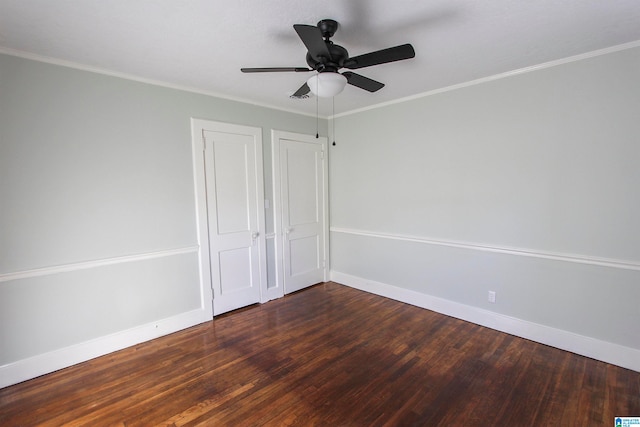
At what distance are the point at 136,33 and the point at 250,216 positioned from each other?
2.14 meters

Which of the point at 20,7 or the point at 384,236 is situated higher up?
the point at 20,7

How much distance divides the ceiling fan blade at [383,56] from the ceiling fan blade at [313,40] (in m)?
0.18

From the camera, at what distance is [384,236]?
3.95m

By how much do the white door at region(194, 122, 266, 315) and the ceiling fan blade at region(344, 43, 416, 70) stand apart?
197 centimetres

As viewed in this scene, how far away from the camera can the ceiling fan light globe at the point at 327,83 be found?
1.84m

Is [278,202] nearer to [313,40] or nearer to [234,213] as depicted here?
[234,213]

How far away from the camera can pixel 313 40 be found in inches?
63.4

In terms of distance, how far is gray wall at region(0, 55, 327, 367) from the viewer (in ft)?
7.52

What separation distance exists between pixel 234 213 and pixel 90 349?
1.81 metres

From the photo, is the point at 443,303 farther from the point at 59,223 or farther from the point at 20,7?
the point at 20,7

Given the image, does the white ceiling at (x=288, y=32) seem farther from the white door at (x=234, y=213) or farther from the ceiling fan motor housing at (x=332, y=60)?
the white door at (x=234, y=213)

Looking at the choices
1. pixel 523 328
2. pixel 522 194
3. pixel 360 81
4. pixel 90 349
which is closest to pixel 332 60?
pixel 360 81

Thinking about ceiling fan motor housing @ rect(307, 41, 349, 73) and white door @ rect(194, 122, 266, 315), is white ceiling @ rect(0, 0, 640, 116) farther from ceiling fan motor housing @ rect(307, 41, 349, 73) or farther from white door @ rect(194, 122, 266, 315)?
white door @ rect(194, 122, 266, 315)

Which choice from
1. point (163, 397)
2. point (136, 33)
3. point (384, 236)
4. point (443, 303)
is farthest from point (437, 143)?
point (163, 397)
